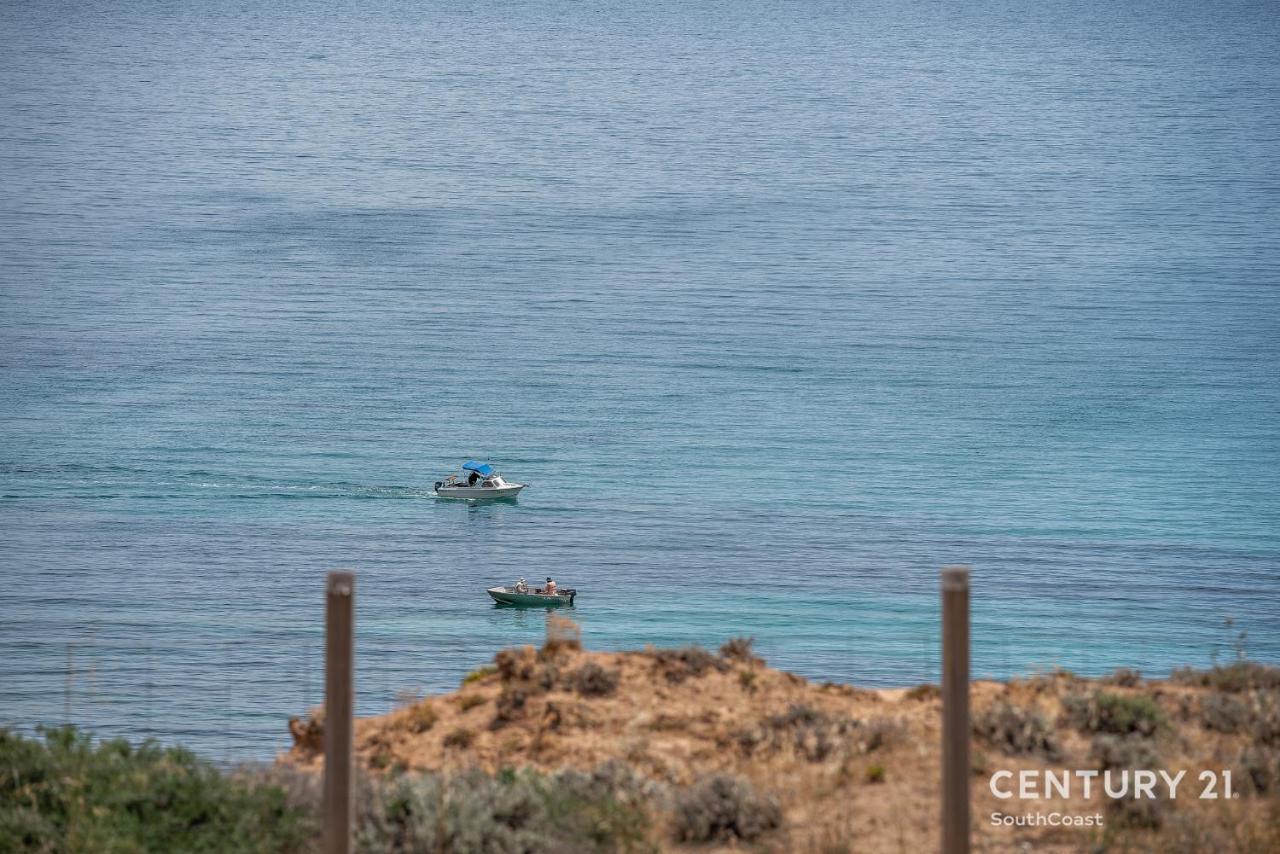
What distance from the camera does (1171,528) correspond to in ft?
237

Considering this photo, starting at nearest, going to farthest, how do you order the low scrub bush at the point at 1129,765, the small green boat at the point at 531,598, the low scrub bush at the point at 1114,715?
the low scrub bush at the point at 1129,765 → the low scrub bush at the point at 1114,715 → the small green boat at the point at 531,598

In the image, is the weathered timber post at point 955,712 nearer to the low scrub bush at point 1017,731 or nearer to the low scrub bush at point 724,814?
the low scrub bush at point 724,814

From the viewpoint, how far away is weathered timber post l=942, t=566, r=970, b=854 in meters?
6.68

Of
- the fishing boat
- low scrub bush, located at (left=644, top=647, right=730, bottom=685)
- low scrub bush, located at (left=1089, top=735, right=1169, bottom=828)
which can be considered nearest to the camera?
low scrub bush, located at (left=1089, top=735, right=1169, bottom=828)

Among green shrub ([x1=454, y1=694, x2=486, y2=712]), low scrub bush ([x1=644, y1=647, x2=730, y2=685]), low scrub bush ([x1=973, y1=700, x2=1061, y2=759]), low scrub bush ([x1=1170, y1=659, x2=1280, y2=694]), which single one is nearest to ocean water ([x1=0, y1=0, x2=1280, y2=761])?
green shrub ([x1=454, y1=694, x2=486, y2=712])

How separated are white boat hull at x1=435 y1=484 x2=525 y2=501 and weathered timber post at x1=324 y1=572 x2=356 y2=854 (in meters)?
67.5

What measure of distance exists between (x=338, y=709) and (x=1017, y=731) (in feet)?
14.6

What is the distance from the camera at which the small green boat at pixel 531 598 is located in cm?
→ 5640

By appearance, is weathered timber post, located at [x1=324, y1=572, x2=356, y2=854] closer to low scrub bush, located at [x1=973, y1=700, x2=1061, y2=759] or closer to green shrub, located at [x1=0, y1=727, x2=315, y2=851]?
green shrub, located at [x1=0, y1=727, x2=315, y2=851]

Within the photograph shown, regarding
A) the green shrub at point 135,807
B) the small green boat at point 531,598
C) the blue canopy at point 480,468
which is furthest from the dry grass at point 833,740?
the blue canopy at point 480,468

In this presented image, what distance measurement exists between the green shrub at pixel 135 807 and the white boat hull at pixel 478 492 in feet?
214

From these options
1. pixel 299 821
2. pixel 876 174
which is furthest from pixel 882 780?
pixel 876 174

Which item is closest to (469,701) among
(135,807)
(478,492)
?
(135,807)

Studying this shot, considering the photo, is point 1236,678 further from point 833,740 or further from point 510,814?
point 510,814
